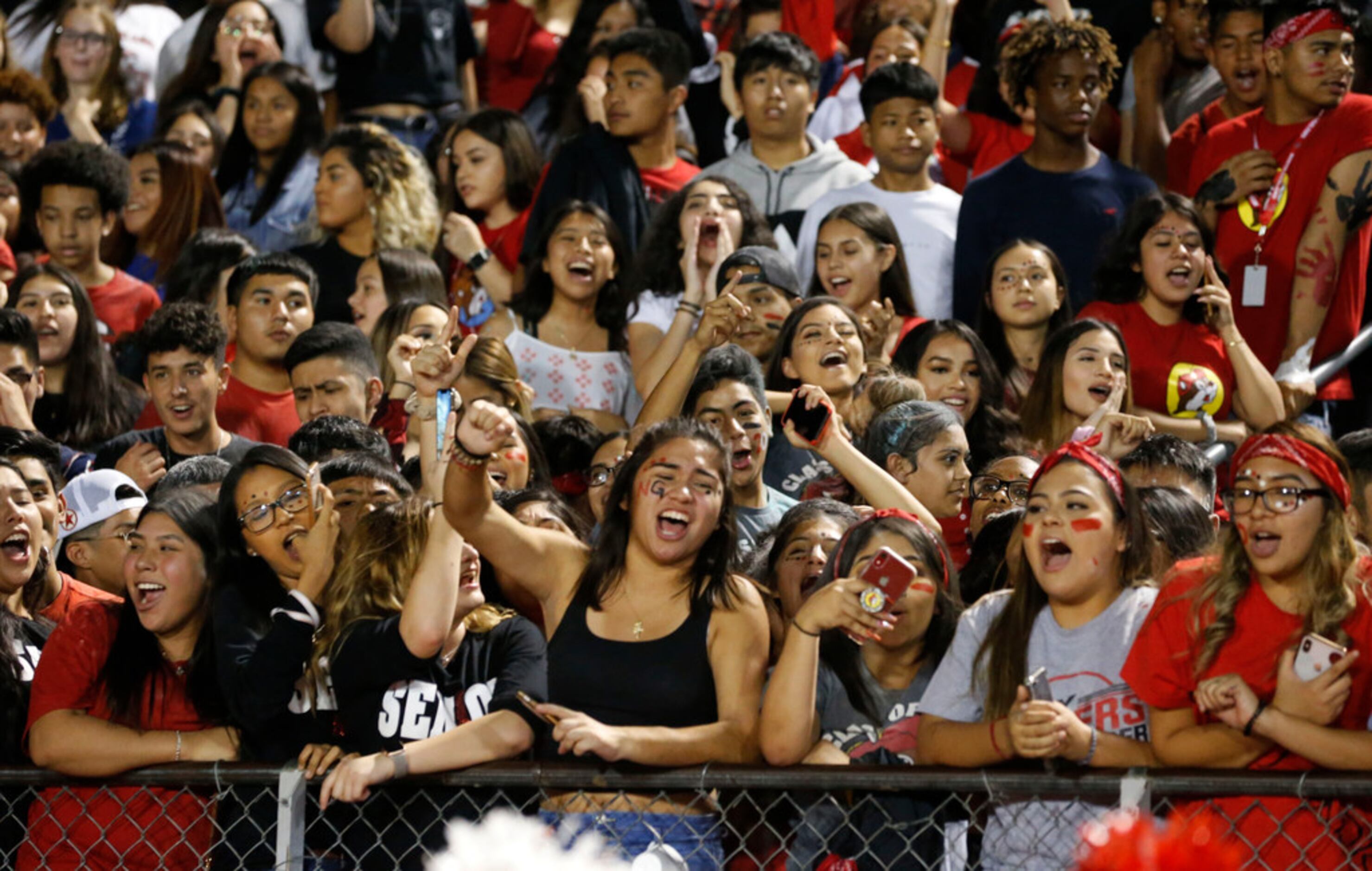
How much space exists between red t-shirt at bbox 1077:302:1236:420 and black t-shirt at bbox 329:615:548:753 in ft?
9.90

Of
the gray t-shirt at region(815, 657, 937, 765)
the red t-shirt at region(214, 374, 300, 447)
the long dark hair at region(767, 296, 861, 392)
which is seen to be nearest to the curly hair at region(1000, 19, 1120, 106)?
the long dark hair at region(767, 296, 861, 392)

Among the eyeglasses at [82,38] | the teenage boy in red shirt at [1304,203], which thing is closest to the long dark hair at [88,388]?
the eyeglasses at [82,38]

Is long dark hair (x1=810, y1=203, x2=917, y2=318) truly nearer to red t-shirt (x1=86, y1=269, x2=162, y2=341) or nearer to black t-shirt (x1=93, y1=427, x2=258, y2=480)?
black t-shirt (x1=93, y1=427, x2=258, y2=480)

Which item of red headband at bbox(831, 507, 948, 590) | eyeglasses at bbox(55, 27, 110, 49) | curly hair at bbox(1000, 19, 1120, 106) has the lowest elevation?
red headband at bbox(831, 507, 948, 590)

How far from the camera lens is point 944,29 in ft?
31.4

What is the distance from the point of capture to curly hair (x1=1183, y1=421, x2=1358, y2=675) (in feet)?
14.3

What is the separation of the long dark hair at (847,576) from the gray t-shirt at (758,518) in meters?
0.78

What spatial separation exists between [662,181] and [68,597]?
3.80m

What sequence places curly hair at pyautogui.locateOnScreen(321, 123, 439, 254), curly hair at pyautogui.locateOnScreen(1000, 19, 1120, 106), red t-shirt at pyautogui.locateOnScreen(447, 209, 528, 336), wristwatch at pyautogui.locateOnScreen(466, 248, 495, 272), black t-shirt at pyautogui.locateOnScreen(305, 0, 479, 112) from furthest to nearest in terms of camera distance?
1. black t-shirt at pyautogui.locateOnScreen(305, 0, 479, 112)
2. curly hair at pyautogui.locateOnScreen(321, 123, 439, 254)
3. red t-shirt at pyautogui.locateOnScreen(447, 209, 528, 336)
4. wristwatch at pyautogui.locateOnScreen(466, 248, 495, 272)
5. curly hair at pyautogui.locateOnScreen(1000, 19, 1120, 106)

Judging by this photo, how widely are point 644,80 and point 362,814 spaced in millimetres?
4962

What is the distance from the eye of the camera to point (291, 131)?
10.1m

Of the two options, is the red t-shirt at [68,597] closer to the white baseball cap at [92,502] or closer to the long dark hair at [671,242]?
the white baseball cap at [92,502]

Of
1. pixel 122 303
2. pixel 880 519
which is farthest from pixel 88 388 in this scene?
pixel 880 519

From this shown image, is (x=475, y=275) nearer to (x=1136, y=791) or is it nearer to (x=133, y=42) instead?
(x=133, y=42)
